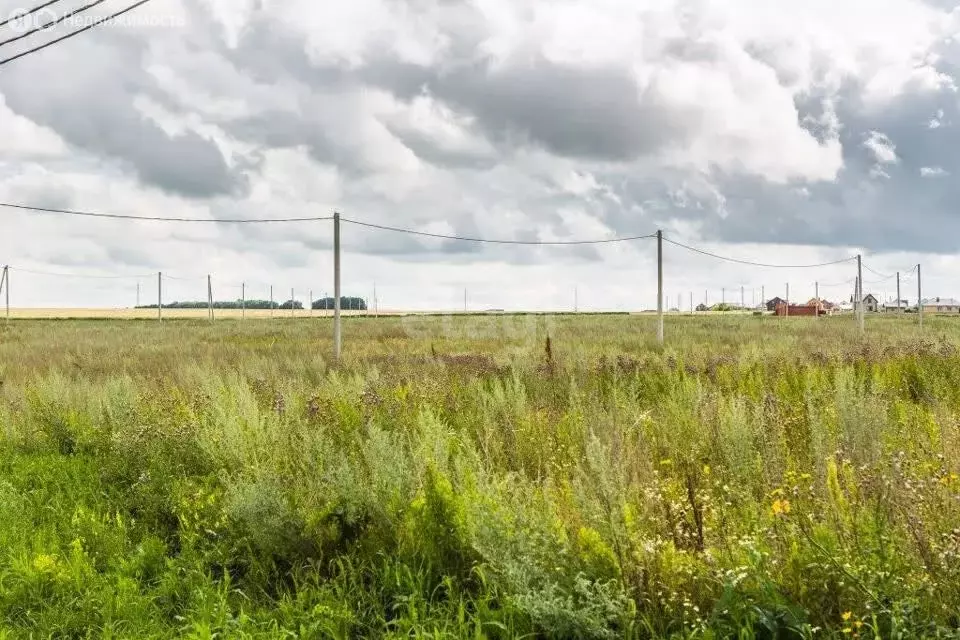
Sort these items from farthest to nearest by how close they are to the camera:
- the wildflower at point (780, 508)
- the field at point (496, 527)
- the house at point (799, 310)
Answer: the house at point (799, 310), the wildflower at point (780, 508), the field at point (496, 527)

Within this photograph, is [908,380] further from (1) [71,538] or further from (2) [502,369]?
(1) [71,538]

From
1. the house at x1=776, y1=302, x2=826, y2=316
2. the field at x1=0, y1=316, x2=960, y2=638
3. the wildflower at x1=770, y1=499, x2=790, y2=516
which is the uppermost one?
the house at x1=776, y1=302, x2=826, y2=316

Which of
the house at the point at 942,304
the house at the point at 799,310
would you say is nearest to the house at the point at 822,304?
the house at the point at 799,310

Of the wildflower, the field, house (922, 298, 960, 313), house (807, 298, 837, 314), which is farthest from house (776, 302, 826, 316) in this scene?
the wildflower

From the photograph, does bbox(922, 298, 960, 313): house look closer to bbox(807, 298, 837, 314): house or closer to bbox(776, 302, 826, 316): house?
bbox(807, 298, 837, 314): house

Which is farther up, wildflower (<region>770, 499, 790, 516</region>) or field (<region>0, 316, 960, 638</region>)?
wildflower (<region>770, 499, 790, 516</region>)

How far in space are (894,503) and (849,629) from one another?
949 millimetres

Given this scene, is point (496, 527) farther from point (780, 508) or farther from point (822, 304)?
point (822, 304)

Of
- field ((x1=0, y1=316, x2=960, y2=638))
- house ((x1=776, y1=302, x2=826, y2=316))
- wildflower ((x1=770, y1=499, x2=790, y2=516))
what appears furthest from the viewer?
house ((x1=776, y1=302, x2=826, y2=316))

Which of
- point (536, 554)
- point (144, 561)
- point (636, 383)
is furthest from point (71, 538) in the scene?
point (636, 383)

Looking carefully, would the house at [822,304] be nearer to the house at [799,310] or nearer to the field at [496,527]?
the house at [799,310]

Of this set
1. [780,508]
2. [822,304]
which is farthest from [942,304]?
[780,508]

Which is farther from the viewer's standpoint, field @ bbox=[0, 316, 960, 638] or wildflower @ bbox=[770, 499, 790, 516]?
wildflower @ bbox=[770, 499, 790, 516]

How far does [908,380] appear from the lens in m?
10.0
